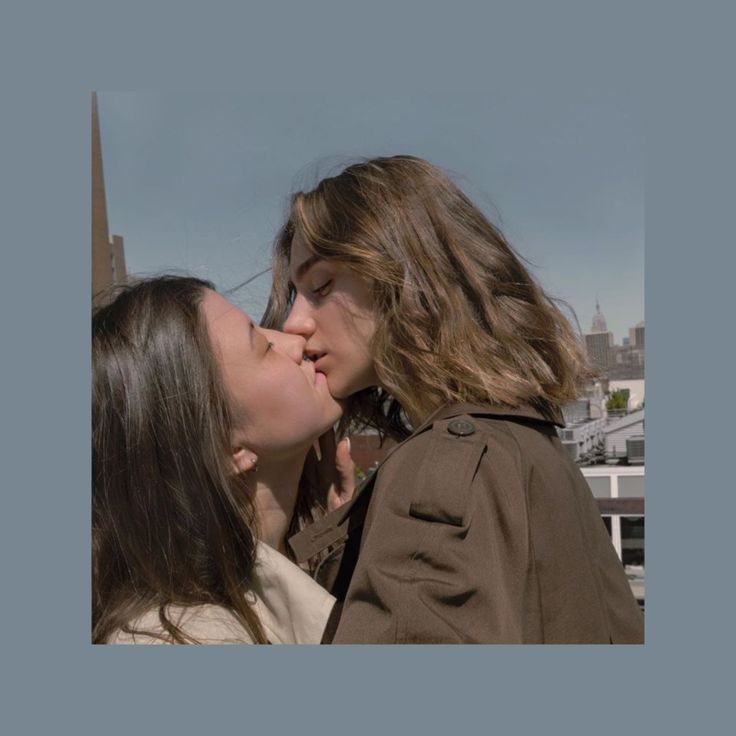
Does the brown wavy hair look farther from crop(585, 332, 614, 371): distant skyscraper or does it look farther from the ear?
the ear

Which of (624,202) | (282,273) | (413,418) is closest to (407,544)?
(413,418)

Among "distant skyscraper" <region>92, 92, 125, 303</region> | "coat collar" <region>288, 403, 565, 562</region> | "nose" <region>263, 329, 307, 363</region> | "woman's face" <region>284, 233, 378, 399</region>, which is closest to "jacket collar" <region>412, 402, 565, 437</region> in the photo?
"coat collar" <region>288, 403, 565, 562</region>

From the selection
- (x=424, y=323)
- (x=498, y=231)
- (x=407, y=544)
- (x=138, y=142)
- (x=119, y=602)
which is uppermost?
(x=138, y=142)

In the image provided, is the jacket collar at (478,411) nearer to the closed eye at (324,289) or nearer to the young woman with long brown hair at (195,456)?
the young woman with long brown hair at (195,456)

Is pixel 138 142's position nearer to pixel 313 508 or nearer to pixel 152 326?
pixel 152 326

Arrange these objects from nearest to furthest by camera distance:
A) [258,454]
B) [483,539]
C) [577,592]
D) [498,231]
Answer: [483,539], [577,592], [258,454], [498,231]

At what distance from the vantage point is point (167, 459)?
7.21 ft

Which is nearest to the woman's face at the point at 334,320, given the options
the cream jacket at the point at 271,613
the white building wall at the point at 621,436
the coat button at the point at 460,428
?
the coat button at the point at 460,428

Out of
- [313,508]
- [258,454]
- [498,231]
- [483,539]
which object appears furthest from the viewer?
[313,508]

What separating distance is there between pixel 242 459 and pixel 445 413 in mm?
505

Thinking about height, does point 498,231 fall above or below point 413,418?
above

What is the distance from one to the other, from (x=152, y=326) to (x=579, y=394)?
110cm

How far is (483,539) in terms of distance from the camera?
78.0 inches

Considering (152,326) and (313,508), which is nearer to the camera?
(152,326)
